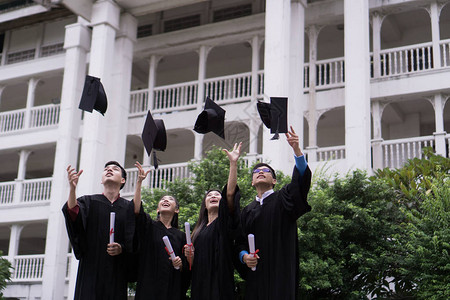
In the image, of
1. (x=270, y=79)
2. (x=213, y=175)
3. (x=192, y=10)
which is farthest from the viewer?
Answer: (x=192, y=10)

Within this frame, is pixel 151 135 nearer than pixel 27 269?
Yes

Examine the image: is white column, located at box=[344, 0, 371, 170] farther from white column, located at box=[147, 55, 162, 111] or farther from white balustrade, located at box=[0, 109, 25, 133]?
white balustrade, located at box=[0, 109, 25, 133]

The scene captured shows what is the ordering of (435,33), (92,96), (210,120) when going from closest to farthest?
(210,120), (92,96), (435,33)

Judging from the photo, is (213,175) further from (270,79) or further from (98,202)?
(98,202)

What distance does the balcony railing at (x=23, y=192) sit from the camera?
79.9 feet

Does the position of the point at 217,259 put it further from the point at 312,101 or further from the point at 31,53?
the point at 31,53

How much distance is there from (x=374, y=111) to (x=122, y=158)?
8.21 metres

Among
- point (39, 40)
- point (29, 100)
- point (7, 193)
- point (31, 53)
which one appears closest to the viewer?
point (7, 193)

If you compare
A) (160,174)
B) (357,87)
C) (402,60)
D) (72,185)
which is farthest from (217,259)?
(402,60)

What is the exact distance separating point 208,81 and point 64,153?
5.58 metres

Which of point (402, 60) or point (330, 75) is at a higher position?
point (402, 60)

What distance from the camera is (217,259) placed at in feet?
21.6


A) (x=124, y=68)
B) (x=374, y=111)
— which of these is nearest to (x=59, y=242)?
(x=124, y=68)

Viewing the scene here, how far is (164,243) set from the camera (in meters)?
6.79
